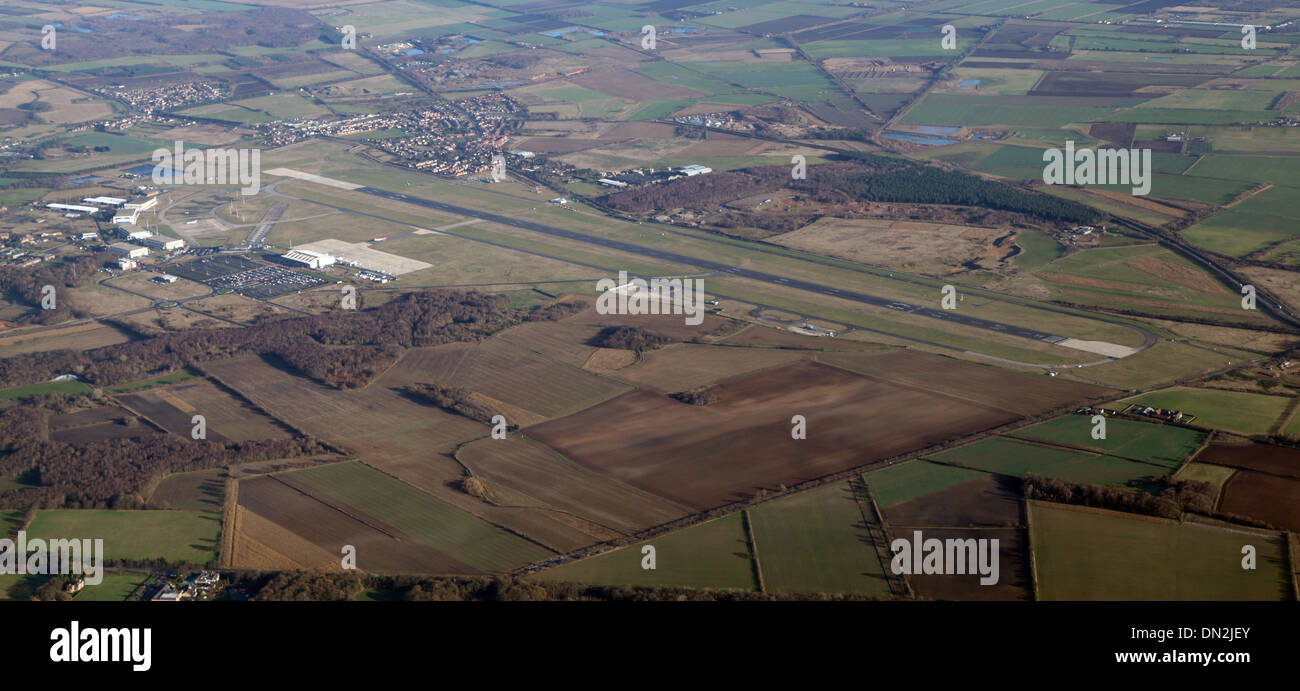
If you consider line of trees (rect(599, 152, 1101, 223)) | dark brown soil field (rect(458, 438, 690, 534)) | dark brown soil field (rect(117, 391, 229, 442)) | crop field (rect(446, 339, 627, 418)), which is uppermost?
line of trees (rect(599, 152, 1101, 223))

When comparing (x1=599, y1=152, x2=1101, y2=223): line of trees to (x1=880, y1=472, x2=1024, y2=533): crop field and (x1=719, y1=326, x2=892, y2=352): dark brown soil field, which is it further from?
(x1=880, y1=472, x2=1024, y2=533): crop field

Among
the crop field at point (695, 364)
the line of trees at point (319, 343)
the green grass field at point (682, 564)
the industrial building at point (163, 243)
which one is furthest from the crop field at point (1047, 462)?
the industrial building at point (163, 243)

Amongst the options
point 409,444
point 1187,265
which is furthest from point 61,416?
point 1187,265

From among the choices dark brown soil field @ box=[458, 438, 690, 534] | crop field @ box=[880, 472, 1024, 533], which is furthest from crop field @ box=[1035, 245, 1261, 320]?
dark brown soil field @ box=[458, 438, 690, 534]

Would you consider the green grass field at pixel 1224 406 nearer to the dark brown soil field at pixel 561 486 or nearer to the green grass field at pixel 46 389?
the dark brown soil field at pixel 561 486

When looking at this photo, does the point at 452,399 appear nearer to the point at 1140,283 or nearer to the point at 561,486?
the point at 561,486
